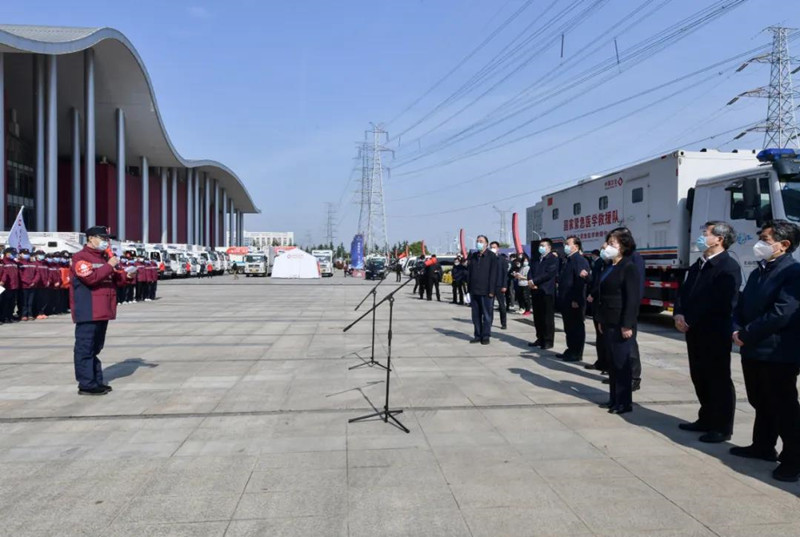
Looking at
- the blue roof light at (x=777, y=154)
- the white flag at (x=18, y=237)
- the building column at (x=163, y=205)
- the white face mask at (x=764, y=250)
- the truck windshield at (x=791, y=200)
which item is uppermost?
the building column at (x=163, y=205)

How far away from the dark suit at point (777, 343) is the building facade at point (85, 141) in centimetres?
3953

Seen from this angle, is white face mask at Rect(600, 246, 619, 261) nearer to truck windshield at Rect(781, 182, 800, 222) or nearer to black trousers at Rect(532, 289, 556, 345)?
black trousers at Rect(532, 289, 556, 345)

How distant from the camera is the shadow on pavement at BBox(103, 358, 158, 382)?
27.0 ft

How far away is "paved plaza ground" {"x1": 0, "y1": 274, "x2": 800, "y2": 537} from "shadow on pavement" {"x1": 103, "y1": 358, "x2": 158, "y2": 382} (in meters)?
0.06

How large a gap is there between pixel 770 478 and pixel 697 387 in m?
1.25

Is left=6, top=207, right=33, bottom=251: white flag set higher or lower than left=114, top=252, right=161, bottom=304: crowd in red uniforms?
higher

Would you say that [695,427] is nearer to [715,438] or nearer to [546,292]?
[715,438]

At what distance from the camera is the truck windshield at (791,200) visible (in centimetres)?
1070

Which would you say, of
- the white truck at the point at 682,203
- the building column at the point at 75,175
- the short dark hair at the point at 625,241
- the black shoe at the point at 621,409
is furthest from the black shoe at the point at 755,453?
the building column at the point at 75,175

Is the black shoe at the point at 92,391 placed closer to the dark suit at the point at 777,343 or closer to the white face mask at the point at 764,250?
the dark suit at the point at 777,343

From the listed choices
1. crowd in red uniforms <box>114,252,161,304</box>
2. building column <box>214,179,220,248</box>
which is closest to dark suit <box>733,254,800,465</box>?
crowd in red uniforms <box>114,252,161,304</box>

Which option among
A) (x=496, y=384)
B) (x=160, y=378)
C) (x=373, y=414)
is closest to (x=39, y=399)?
(x=160, y=378)

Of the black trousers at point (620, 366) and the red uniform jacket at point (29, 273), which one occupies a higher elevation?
the red uniform jacket at point (29, 273)

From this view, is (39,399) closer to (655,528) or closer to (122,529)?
(122,529)
